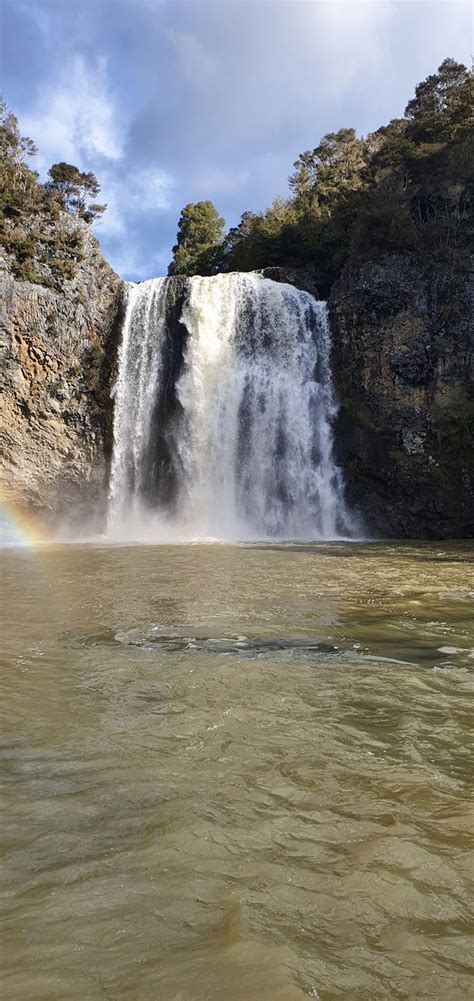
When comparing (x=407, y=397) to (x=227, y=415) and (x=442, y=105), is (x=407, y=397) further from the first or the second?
(x=442, y=105)

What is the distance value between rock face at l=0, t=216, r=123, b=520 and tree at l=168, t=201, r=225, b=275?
16618 mm

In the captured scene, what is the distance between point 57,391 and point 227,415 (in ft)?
23.7

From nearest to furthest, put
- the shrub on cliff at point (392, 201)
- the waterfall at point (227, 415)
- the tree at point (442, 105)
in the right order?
the waterfall at point (227, 415) → the shrub on cliff at point (392, 201) → the tree at point (442, 105)

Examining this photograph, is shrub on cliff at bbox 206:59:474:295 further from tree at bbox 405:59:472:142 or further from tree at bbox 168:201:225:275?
tree at bbox 168:201:225:275

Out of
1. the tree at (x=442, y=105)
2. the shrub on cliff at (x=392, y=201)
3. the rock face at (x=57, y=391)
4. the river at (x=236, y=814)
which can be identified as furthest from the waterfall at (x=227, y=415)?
the river at (x=236, y=814)

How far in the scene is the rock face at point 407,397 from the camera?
2205cm

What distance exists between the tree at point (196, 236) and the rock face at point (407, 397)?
19.6 metres

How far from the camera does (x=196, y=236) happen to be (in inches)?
1666

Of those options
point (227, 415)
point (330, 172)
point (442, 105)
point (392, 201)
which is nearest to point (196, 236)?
point (330, 172)

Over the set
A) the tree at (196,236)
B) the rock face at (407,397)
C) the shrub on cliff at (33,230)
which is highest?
the tree at (196,236)

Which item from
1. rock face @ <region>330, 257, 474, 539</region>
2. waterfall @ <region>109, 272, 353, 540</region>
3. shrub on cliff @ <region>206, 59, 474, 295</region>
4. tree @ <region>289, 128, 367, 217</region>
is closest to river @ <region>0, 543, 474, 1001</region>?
rock face @ <region>330, 257, 474, 539</region>

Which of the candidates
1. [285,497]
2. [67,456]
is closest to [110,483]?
[67,456]

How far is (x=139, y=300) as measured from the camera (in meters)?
25.7

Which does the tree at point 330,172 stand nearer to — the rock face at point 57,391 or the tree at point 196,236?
the tree at point 196,236
